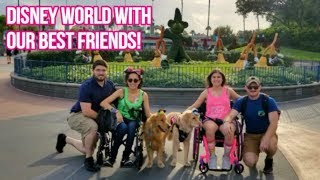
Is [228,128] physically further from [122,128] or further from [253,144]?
[122,128]

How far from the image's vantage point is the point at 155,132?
5867mm

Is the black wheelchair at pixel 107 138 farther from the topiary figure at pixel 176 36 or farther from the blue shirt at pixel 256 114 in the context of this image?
the topiary figure at pixel 176 36

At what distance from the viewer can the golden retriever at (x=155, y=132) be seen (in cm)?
580

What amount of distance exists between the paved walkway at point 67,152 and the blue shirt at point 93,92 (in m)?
0.90

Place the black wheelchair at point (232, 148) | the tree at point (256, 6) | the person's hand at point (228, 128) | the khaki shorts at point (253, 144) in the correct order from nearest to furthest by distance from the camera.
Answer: the person's hand at point (228, 128) → the black wheelchair at point (232, 148) → the khaki shorts at point (253, 144) → the tree at point (256, 6)

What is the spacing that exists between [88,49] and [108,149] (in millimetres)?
15158

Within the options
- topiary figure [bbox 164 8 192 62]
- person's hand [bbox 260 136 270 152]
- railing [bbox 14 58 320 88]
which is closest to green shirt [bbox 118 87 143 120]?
person's hand [bbox 260 136 270 152]

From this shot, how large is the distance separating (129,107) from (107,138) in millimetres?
513

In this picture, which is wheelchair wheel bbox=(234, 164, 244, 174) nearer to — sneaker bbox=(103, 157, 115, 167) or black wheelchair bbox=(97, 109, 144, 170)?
black wheelchair bbox=(97, 109, 144, 170)

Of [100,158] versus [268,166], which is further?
[100,158]

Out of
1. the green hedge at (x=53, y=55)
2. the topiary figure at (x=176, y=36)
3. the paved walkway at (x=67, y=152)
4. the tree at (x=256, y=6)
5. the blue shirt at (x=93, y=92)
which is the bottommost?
the paved walkway at (x=67, y=152)

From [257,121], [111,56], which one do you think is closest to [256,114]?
[257,121]

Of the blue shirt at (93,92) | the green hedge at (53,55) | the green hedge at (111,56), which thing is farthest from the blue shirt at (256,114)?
the green hedge at (53,55)

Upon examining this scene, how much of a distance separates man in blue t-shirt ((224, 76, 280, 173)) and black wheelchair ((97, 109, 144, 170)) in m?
1.20
